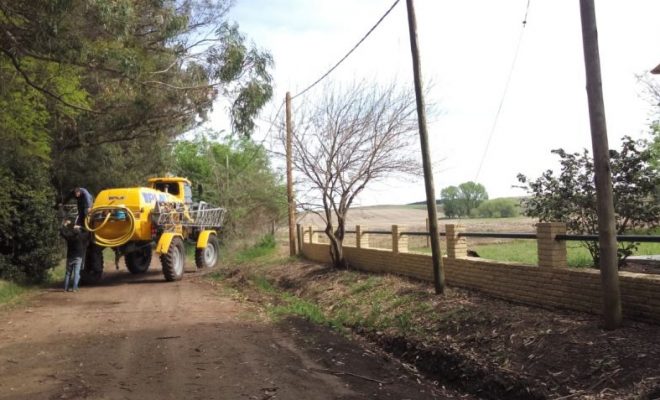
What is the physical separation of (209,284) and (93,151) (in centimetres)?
971

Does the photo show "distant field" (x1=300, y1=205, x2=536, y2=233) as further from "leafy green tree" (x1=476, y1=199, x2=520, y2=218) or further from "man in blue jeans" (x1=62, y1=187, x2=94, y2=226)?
"man in blue jeans" (x1=62, y1=187, x2=94, y2=226)

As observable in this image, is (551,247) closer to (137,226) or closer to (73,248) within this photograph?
(73,248)

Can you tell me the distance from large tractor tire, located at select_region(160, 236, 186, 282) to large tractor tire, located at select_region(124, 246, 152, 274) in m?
2.37

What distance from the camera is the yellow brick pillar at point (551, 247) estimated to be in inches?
328

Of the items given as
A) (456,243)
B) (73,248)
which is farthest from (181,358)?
(73,248)

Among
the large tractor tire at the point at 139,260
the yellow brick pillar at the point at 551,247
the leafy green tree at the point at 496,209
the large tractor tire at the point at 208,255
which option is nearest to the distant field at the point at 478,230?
the leafy green tree at the point at 496,209

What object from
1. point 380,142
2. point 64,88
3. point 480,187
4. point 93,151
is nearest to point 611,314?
point 380,142

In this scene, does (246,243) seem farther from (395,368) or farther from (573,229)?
(395,368)

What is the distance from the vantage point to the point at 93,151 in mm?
23469

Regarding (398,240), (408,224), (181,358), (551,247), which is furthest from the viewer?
(408,224)

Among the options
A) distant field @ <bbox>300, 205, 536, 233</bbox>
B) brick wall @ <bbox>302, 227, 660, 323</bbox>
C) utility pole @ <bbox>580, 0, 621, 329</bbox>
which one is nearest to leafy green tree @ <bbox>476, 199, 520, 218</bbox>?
distant field @ <bbox>300, 205, 536, 233</bbox>

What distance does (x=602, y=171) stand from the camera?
6773mm

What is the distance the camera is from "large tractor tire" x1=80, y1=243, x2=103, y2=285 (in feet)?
55.5

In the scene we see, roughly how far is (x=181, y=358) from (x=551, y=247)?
505 centimetres
